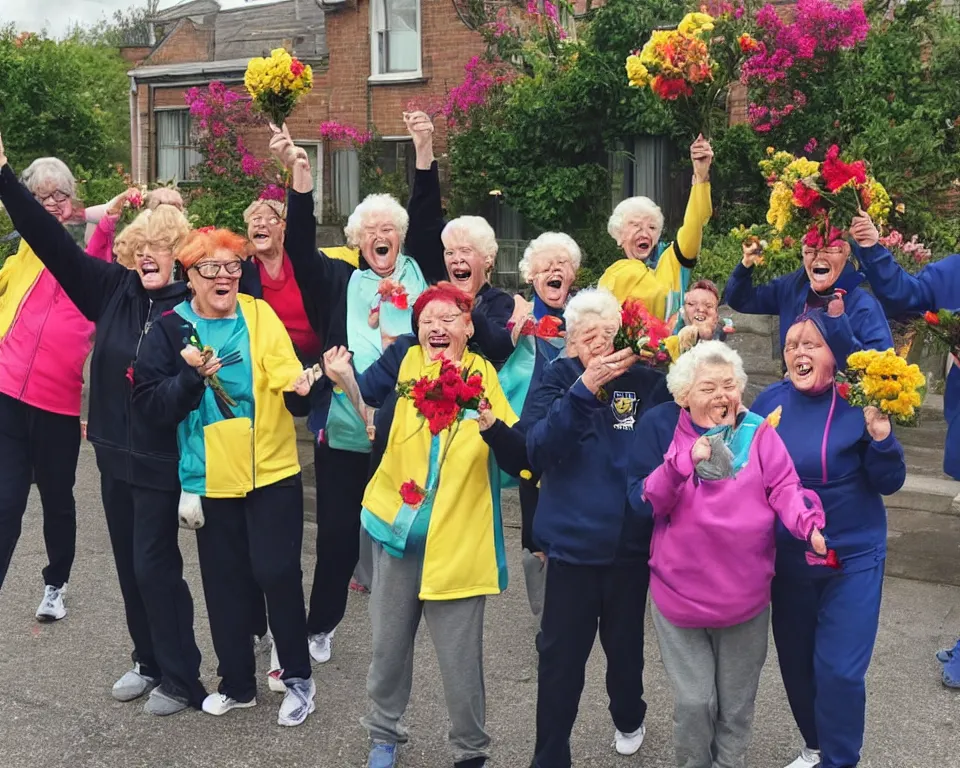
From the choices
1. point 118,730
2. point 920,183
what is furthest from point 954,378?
point 920,183

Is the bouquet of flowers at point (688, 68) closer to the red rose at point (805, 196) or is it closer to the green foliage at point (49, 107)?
the red rose at point (805, 196)

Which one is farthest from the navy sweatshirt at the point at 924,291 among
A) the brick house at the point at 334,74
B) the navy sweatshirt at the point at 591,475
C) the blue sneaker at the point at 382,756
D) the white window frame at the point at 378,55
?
the white window frame at the point at 378,55

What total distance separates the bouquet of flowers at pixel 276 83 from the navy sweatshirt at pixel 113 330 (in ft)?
3.43

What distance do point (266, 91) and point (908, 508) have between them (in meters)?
4.77

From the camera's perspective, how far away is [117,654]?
5723mm

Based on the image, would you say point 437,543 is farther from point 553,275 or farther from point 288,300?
point 288,300

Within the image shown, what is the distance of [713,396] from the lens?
3.93 metres

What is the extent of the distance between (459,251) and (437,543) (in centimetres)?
160

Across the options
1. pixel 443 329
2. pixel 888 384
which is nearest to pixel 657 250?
pixel 443 329

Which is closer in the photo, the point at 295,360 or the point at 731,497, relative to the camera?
the point at 731,497

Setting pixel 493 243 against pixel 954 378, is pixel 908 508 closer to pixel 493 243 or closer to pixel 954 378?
pixel 954 378

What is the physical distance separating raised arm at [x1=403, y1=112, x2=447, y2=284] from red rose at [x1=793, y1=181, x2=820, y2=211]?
1.74 meters

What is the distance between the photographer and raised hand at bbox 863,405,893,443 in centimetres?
388

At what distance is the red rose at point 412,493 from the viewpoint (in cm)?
423
